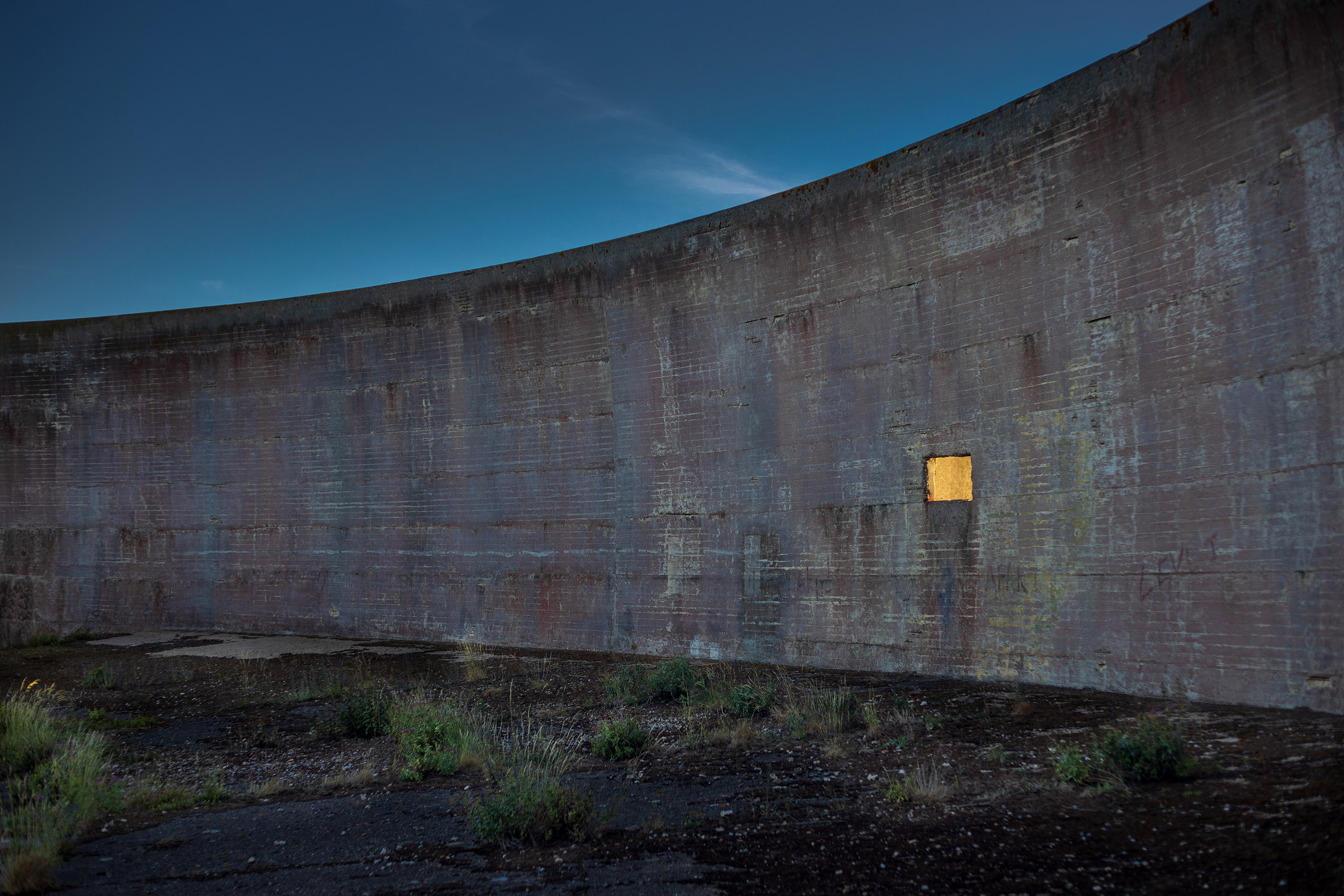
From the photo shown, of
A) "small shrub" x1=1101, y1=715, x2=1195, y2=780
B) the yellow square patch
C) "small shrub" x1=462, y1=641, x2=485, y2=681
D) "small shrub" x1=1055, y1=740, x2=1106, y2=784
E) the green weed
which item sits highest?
the yellow square patch

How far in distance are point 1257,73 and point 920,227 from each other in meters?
3.63

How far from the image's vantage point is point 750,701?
8297 millimetres

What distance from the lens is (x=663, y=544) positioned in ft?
40.0

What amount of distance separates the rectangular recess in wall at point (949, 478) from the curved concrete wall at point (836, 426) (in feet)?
0.48

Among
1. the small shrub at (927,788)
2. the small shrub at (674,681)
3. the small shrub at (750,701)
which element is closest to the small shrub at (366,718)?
the small shrub at (674,681)

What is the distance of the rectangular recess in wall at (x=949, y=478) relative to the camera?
9609 mm

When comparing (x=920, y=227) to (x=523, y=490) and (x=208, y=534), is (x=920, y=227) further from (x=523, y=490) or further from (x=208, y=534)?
(x=208, y=534)

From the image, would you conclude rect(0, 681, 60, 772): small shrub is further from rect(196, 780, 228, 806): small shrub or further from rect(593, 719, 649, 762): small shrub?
rect(593, 719, 649, 762): small shrub

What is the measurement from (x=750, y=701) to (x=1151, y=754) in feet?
12.7

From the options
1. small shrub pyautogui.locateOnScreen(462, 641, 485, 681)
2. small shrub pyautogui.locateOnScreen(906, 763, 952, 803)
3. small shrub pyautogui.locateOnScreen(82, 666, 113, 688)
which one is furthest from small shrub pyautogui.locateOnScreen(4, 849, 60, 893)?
small shrub pyautogui.locateOnScreen(82, 666, 113, 688)

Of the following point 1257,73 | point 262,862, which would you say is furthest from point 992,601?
point 262,862

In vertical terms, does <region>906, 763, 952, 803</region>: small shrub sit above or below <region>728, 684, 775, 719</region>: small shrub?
above

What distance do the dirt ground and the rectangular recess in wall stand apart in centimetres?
218

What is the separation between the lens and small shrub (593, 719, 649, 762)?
22.9ft
